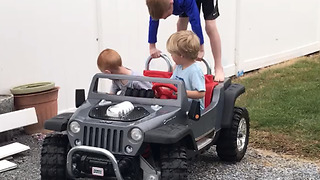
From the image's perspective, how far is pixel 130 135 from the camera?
3.38 m

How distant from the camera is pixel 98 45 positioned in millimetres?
6230

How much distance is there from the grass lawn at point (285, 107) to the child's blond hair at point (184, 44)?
150 cm

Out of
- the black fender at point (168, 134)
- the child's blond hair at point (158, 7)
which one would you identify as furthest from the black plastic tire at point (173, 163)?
the child's blond hair at point (158, 7)

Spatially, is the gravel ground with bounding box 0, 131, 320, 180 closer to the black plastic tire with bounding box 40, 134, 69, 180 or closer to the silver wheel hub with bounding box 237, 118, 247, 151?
the silver wheel hub with bounding box 237, 118, 247, 151

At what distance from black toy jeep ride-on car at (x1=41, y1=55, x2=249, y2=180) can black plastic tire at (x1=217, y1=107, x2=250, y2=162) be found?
310 millimetres

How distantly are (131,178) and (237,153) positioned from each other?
1.33 metres

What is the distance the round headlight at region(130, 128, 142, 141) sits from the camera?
132 inches

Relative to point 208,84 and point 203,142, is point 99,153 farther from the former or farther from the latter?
point 208,84

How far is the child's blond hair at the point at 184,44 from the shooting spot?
3861 millimetres

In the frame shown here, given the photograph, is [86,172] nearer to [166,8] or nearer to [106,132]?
[106,132]

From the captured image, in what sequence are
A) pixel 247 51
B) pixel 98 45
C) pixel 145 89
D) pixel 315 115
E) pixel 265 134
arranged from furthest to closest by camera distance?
pixel 247 51, pixel 98 45, pixel 315 115, pixel 265 134, pixel 145 89

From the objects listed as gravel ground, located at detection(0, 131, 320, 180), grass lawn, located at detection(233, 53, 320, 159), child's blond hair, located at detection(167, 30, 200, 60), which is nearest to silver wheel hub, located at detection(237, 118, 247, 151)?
gravel ground, located at detection(0, 131, 320, 180)

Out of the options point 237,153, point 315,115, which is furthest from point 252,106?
point 237,153

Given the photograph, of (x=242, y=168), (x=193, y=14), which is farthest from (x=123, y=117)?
(x=193, y=14)
